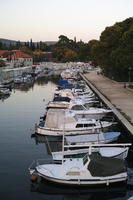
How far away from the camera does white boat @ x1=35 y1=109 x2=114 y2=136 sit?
2673 centimetres

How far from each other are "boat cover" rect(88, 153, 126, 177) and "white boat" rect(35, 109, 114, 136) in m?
8.84

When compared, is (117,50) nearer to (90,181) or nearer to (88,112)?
(88,112)

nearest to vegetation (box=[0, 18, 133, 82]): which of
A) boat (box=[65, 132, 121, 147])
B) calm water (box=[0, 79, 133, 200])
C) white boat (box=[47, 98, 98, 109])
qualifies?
white boat (box=[47, 98, 98, 109])

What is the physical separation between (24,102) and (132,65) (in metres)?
17.1

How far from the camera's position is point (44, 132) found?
89.9 ft

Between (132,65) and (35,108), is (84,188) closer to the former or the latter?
(35,108)

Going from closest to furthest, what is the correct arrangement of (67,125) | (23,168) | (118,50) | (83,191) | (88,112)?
(83,191), (23,168), (67,125), (88,112), (118,50)

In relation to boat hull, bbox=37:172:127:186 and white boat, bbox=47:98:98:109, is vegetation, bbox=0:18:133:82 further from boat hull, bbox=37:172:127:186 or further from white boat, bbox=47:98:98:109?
boat hull, bbox=37:172:127:186

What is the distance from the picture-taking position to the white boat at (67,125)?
26.7 m

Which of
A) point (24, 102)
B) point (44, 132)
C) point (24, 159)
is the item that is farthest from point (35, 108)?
point (24, 159)

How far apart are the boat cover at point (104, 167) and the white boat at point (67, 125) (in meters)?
8.84

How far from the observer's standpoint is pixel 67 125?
27.3 m

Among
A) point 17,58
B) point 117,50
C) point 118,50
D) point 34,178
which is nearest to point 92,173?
point 34,178

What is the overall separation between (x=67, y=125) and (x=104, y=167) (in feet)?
33.4
